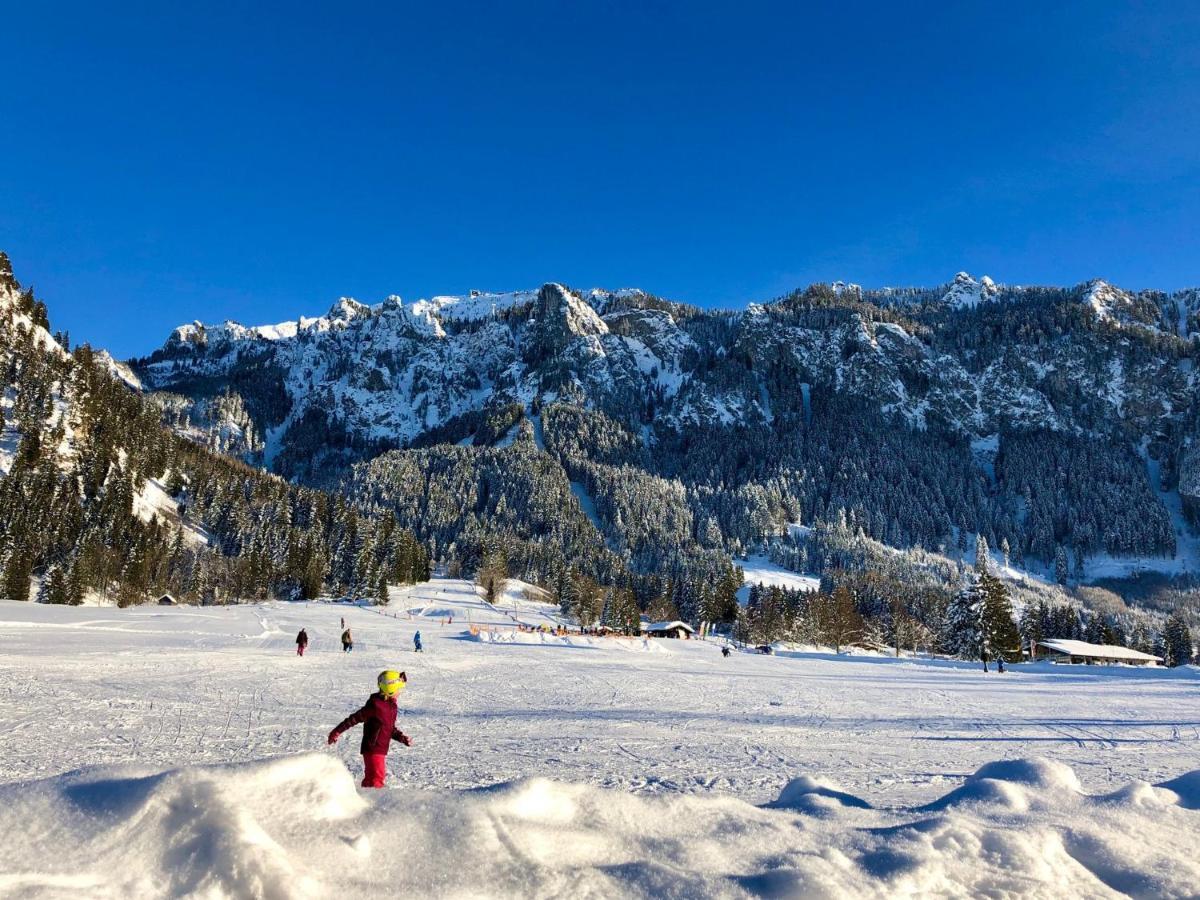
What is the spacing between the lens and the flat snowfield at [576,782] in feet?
10.4

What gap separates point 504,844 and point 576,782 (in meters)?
4.97

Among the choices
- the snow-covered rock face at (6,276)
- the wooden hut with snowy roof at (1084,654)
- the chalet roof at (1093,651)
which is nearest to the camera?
the chalet roof at (1093,651)

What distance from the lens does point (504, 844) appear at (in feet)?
11.7

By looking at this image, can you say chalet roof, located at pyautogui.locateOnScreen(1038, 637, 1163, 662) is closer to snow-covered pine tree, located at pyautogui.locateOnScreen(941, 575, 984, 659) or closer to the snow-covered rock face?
snow-covered pine tree, located at pyautogui.locateOnScreen(941, 575, 984, 659)

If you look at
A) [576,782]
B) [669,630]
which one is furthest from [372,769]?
[669,630]

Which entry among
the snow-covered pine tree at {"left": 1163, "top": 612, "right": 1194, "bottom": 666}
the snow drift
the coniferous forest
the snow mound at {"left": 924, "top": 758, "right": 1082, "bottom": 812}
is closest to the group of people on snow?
the snow drift

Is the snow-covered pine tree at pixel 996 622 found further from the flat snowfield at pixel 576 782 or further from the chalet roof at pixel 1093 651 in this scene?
the flat snowfield at pixel 576 782

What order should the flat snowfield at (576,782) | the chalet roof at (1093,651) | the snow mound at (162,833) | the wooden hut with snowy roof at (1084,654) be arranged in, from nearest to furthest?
the snow mound at (162,833) < the flat snowfield at (576,782) < the chalet roof at (1093,651) < the wooden hut with snowy roof at (1084,654)

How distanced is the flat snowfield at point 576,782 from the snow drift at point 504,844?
0.01 metres

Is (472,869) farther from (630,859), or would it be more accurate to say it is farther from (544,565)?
(544,565)

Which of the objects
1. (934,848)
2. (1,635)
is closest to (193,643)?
(1,635)

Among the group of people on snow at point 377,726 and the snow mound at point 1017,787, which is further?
the group of people on snow at point 377,726

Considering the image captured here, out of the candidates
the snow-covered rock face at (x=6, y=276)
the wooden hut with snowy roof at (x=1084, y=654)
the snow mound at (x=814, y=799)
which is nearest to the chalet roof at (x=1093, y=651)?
the wooden hut with snowy roof at (x=1084, y=654)

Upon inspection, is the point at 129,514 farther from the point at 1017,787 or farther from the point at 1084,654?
the point at 1084,654
